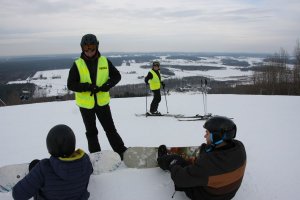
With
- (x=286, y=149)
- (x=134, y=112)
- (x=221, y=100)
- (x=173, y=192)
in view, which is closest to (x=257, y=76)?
(x=221, y=100)

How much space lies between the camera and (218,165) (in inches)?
90.4

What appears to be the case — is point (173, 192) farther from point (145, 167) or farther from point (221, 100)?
point (221, 100)

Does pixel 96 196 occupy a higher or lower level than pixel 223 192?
lower

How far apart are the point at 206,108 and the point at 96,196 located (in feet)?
19.4

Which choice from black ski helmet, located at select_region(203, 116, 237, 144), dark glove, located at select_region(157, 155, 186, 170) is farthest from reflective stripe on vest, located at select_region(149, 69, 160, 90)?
black ski helmet, located at select_region(203, 116, 237, 144)

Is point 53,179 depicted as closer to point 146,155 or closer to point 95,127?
point 146,155

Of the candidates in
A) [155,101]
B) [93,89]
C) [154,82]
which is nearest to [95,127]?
[93,89]

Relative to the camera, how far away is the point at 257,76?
32375mm

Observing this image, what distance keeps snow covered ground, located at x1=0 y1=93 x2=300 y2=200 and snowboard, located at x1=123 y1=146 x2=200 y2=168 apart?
79mm

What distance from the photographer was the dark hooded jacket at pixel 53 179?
220cm

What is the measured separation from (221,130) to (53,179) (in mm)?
1385

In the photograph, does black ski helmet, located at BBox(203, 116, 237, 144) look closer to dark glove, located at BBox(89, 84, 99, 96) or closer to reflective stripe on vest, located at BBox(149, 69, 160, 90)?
dark glove, located at BBox(89, 84, 99, 96)

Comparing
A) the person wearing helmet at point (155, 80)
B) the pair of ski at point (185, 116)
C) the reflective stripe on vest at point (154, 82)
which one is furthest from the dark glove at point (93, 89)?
the reflective stripe on vest at point (154, 82)

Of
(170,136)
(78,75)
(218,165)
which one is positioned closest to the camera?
(218,165)
